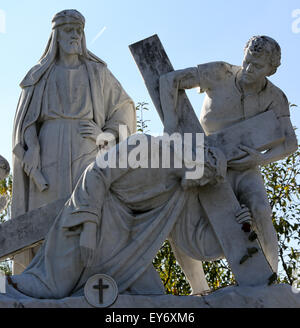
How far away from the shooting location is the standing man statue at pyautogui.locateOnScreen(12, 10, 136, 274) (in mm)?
7484

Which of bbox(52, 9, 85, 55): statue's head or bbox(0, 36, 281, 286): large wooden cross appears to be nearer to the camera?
bbox(0, 36, 281, 286): large wooden cross

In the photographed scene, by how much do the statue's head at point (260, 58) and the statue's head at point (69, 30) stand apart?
189 centimetres

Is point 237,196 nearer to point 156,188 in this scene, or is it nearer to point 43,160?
point 156,188

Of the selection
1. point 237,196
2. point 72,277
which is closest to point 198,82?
point 237,196

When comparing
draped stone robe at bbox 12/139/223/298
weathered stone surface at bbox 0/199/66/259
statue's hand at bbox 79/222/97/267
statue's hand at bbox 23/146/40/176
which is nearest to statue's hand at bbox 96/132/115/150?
statue's hand at bbox 23/146/40/176

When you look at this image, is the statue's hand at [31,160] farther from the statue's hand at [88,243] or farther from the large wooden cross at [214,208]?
the statue's hand at [88,243]

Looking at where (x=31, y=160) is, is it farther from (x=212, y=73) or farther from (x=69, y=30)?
(x=212, y=73)

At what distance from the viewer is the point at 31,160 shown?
7.47m

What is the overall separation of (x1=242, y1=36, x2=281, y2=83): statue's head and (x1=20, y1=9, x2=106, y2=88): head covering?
6.32ft

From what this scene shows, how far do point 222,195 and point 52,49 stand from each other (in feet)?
8.66

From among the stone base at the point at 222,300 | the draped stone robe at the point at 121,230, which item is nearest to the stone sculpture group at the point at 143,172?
the draped stone robe at the point at 121,230

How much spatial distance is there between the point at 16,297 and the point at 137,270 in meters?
0.99

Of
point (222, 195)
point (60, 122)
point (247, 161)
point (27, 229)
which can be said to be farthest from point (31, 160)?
point (247, 161)

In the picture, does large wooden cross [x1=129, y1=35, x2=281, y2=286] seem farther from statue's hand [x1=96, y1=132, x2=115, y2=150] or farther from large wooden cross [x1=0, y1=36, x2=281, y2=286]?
statue's hand [x1=96, y1=132, x2=115, y2=150]
